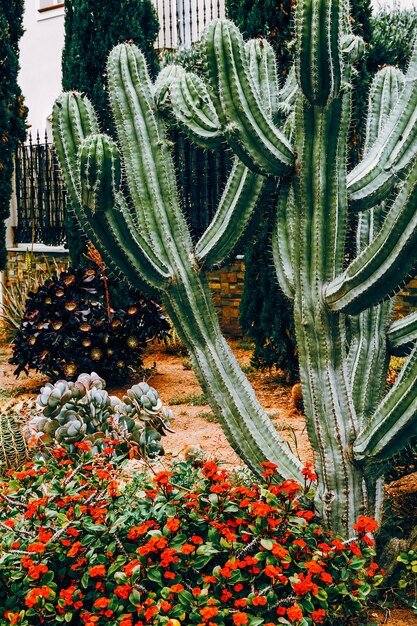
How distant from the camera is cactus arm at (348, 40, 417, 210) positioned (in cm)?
308

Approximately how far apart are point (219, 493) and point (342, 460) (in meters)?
0.53

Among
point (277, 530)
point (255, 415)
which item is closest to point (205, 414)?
point (255, 415)

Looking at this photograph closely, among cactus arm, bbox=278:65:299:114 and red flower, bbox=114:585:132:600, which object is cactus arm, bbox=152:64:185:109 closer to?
cactus arm, bbox=278:65:299:114

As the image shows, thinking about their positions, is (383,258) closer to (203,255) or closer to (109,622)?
(203,255)

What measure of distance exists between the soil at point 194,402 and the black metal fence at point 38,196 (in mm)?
2639

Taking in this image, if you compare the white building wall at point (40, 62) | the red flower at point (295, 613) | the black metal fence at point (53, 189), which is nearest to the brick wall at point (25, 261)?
the black metal fence at point (53, 189)

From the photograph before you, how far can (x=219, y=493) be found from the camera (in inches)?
113

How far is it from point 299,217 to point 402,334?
0.83 metres

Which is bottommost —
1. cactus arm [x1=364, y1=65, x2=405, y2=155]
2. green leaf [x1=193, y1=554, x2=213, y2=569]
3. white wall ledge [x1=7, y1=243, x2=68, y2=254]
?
green leaf [x1=193, y1=554, x2=213, y2=569]

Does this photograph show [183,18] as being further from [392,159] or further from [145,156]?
[392,159]

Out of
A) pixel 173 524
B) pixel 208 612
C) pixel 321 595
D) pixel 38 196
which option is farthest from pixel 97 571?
pixel 38 196

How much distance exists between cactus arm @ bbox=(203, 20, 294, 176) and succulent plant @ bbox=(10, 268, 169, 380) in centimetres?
395

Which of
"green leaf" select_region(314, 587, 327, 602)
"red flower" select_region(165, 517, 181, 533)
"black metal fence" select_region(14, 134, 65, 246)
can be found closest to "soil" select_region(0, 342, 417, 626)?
"red flower" select_region(165, 517, 181, 533)

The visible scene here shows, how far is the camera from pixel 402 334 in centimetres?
338
